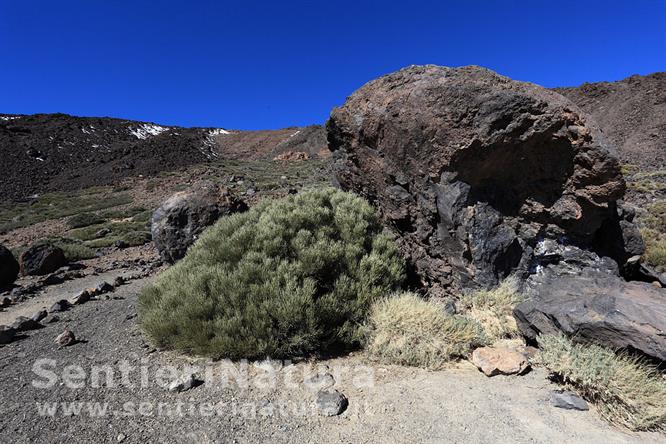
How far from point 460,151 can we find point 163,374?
165 inches

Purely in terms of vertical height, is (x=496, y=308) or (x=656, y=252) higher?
(x=656, y=252)

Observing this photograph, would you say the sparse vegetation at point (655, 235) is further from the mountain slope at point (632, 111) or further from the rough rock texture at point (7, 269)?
the mountain slope at point (632, 111)

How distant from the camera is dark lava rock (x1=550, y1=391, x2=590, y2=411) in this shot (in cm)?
311

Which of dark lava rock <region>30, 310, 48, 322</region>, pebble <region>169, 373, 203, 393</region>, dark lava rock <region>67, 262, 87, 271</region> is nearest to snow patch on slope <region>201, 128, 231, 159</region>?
dark lava rock <region>67, 262, 87, 271</region>

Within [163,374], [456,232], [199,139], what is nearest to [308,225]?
[456,232]

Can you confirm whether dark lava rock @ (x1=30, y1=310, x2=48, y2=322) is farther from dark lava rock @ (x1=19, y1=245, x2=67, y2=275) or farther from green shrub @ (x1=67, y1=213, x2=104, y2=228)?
green shrub @ (x1=67, y1=213, x2=104, y2=228)

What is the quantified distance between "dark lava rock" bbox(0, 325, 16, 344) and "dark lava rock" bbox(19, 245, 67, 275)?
531 cm

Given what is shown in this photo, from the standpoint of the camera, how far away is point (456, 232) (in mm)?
5082

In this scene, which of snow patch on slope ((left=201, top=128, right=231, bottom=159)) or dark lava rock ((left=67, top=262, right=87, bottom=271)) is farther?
snow patch on slope ((left=201, top=128, right=231, bottom=159))

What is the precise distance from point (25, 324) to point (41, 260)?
5.25 m

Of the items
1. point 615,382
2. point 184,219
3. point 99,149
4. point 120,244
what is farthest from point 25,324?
point 99,149

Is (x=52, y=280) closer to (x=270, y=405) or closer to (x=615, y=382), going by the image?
(x=270, y=405)

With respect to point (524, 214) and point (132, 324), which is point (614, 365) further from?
point (132, 324)

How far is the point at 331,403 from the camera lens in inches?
127
